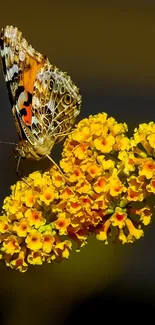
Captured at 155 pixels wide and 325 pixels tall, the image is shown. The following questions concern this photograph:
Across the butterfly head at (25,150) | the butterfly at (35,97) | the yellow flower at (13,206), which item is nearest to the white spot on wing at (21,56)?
the butterfly at (35,97)

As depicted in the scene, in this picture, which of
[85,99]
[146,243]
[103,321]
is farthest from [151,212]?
[85,99]

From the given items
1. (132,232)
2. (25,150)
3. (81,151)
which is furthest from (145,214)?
(25,150)

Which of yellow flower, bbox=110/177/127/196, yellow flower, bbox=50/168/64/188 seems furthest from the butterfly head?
yellow flower, bbox=110/177/127/196

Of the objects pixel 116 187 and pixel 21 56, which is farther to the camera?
pixel 21 56

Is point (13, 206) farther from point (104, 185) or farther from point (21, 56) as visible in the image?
point (21, 56)

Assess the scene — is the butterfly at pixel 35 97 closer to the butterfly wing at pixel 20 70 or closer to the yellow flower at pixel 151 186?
the butterfly wing at pixel 20 70

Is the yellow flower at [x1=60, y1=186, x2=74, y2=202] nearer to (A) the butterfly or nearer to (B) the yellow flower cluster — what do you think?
(B) the yellow flower cluster
